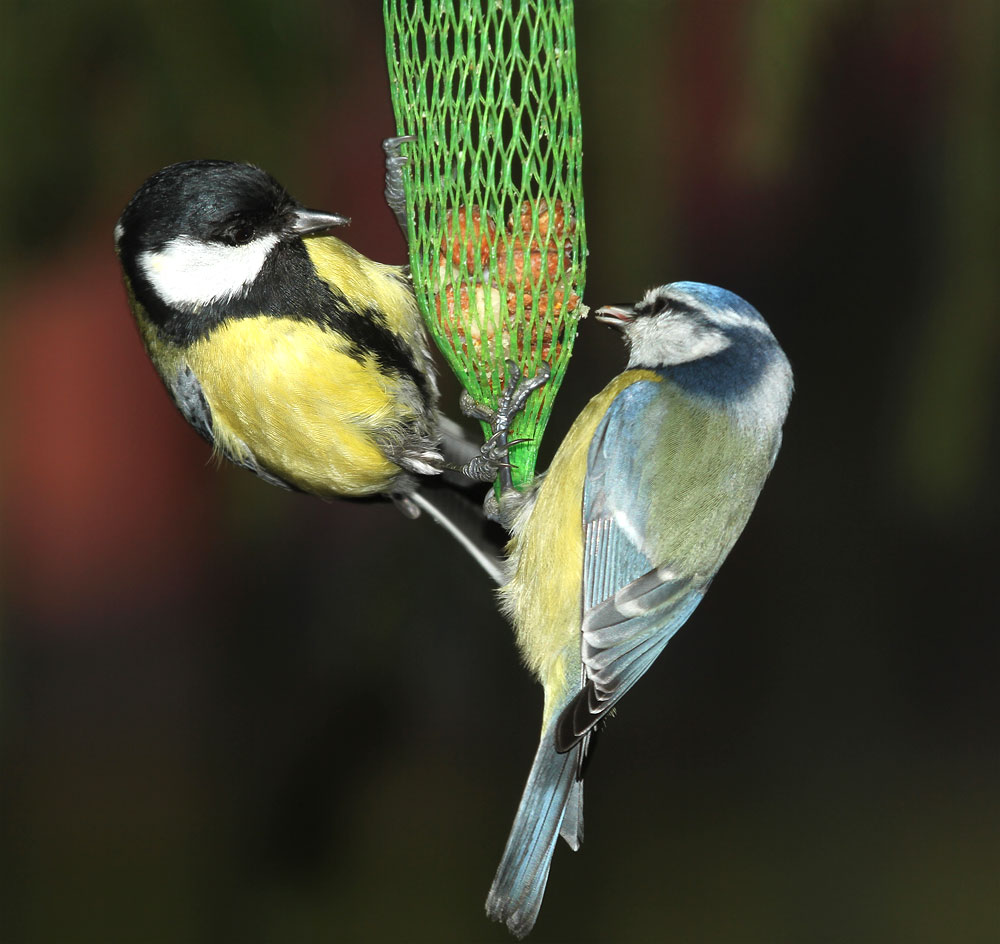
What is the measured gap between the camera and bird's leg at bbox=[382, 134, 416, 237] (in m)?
1.39

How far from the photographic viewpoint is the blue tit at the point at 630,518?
53.0 inches

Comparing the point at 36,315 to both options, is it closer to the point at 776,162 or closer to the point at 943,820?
the point at 776,162

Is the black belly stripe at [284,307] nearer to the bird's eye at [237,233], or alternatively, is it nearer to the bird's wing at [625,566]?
the bird's eye at [237,233]

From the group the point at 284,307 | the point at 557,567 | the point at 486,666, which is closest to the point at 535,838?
the point at 557,567

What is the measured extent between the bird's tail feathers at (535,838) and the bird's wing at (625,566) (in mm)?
63

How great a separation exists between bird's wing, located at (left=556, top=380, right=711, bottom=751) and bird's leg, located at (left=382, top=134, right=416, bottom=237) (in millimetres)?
383

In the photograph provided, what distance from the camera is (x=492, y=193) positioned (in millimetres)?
1287

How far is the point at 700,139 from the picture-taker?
8.40 feet

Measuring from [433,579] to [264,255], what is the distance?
5.28 feet

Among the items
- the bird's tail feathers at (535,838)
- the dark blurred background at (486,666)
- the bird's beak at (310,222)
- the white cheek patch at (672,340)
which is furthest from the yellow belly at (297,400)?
the dark blurred background at (486,666)

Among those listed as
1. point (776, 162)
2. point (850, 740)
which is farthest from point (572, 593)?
point (850, 740)

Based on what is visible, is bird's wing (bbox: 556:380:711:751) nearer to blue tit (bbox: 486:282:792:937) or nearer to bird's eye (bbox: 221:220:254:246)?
blue tit (bbox: 486:282:792:937)

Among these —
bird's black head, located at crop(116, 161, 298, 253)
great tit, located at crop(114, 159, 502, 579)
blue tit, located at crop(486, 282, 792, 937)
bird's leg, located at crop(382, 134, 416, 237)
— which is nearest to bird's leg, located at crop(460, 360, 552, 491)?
great tit, located at crop(114, 159, 502, 579)

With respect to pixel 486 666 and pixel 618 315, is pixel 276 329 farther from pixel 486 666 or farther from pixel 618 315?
pixel 486 666
